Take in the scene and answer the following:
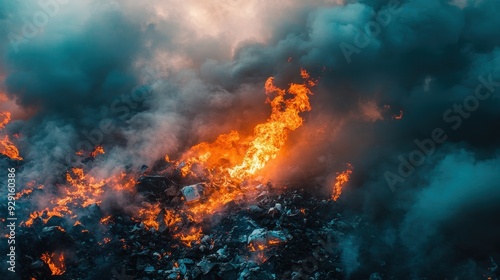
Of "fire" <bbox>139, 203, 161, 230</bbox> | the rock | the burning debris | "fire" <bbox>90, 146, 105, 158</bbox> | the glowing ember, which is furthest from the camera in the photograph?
"fire" <bbox>90, 146, 105, 158</bbox>

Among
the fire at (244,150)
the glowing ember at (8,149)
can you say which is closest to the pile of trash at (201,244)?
the fire at (244,150)

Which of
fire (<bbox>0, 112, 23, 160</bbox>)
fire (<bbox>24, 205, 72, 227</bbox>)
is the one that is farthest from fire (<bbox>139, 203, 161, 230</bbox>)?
fire (<bbox>0, 112, 23, 160</bbox>)

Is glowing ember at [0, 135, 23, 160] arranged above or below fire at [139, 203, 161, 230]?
above

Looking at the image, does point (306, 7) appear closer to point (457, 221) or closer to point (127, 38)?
point (127, 38)
